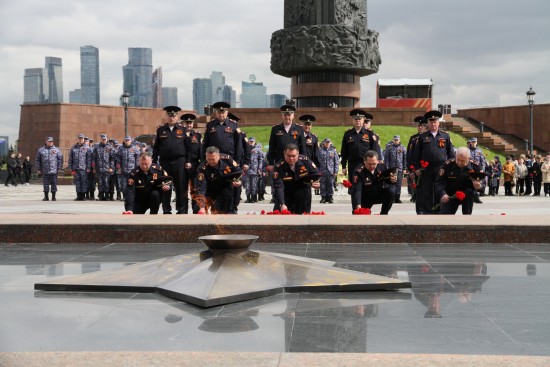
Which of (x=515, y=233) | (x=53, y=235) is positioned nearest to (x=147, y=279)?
(x=53, y=235)

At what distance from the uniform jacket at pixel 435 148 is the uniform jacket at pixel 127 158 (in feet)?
28.6

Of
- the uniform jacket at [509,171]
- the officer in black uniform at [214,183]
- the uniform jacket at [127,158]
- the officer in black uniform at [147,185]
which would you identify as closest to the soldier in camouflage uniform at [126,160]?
the uniform jacket at [127,158]

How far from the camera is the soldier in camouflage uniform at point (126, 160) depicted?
59.4 feet

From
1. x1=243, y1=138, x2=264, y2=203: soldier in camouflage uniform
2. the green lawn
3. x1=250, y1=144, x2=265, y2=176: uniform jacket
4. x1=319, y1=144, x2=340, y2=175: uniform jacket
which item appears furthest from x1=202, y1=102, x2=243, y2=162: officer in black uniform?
the green lawn

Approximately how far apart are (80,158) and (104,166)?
753 mm

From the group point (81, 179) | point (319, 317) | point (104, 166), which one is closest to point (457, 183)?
point (319, 317)

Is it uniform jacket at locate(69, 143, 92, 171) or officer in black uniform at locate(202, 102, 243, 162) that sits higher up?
officer in black uniform at locate(202, 102, 243, 162)

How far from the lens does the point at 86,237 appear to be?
741 centimetres

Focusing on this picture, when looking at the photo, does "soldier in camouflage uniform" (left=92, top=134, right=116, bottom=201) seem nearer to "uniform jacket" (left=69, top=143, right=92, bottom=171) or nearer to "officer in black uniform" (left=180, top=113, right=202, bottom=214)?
"uniform jacket" (left=69, top=143, right=92, bottom=171)

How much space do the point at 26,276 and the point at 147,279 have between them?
3.51 feet

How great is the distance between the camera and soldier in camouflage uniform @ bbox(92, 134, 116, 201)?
18.6 m

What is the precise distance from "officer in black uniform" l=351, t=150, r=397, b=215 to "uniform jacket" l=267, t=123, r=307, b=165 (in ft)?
5.68

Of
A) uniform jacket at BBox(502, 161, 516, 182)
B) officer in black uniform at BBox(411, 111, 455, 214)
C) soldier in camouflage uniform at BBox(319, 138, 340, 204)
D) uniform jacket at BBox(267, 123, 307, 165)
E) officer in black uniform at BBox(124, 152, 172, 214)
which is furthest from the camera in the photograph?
uniform jacket at BBox(502, 161, 516, 182)

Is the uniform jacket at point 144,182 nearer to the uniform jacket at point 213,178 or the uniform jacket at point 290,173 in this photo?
the uniform jacket at point 213,178
